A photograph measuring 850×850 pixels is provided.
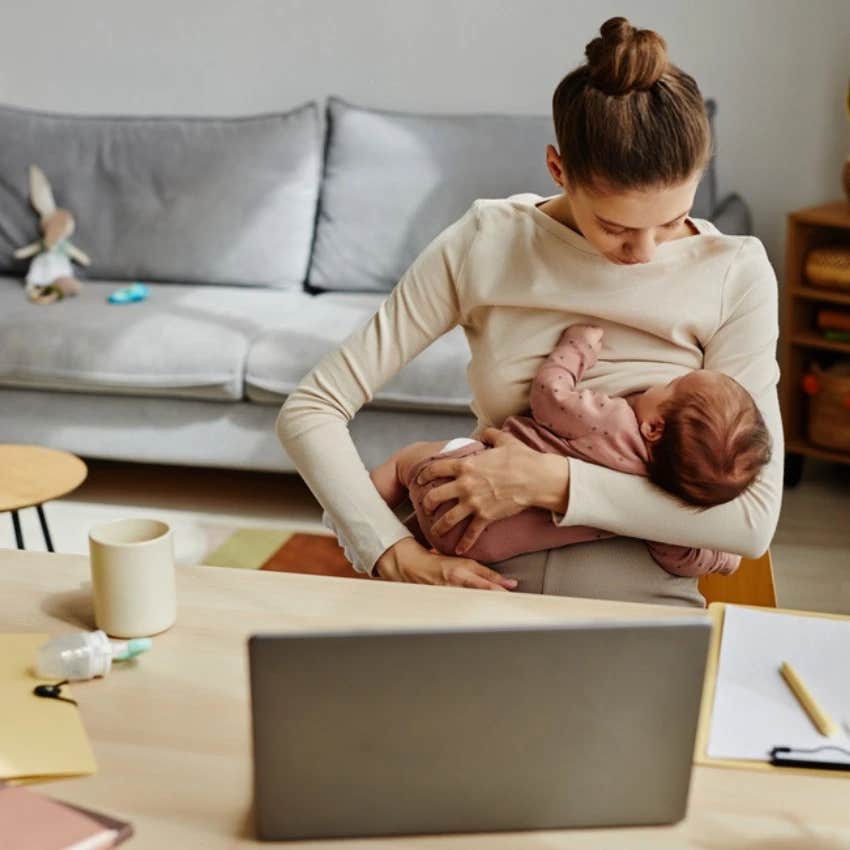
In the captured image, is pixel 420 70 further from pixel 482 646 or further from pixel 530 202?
pixel 482 646

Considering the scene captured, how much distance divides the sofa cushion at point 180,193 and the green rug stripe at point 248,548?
0.84 meters

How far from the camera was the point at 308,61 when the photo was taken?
3840 millimetres

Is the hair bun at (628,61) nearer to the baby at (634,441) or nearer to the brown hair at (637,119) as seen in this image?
the brown hair at (637,119)

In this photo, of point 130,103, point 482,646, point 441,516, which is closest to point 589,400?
point 441,516

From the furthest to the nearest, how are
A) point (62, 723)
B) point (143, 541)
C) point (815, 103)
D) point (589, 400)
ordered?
point (815, 103) < point (589, 400) < point (143, 541) < point (62, 723)

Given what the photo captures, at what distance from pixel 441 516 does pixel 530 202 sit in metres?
0.40

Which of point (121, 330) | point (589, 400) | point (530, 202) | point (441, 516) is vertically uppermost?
point (530, 202)

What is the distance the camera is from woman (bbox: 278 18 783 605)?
1.33 meters

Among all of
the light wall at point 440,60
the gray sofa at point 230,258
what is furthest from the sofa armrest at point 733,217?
the light wall at point 440,60

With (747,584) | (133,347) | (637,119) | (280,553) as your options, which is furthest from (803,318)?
(637,119)

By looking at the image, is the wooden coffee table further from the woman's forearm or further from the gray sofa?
the woman's forearm

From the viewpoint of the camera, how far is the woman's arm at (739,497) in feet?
4.65

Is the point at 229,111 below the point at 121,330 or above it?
above

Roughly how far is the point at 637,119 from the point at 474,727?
69cm
